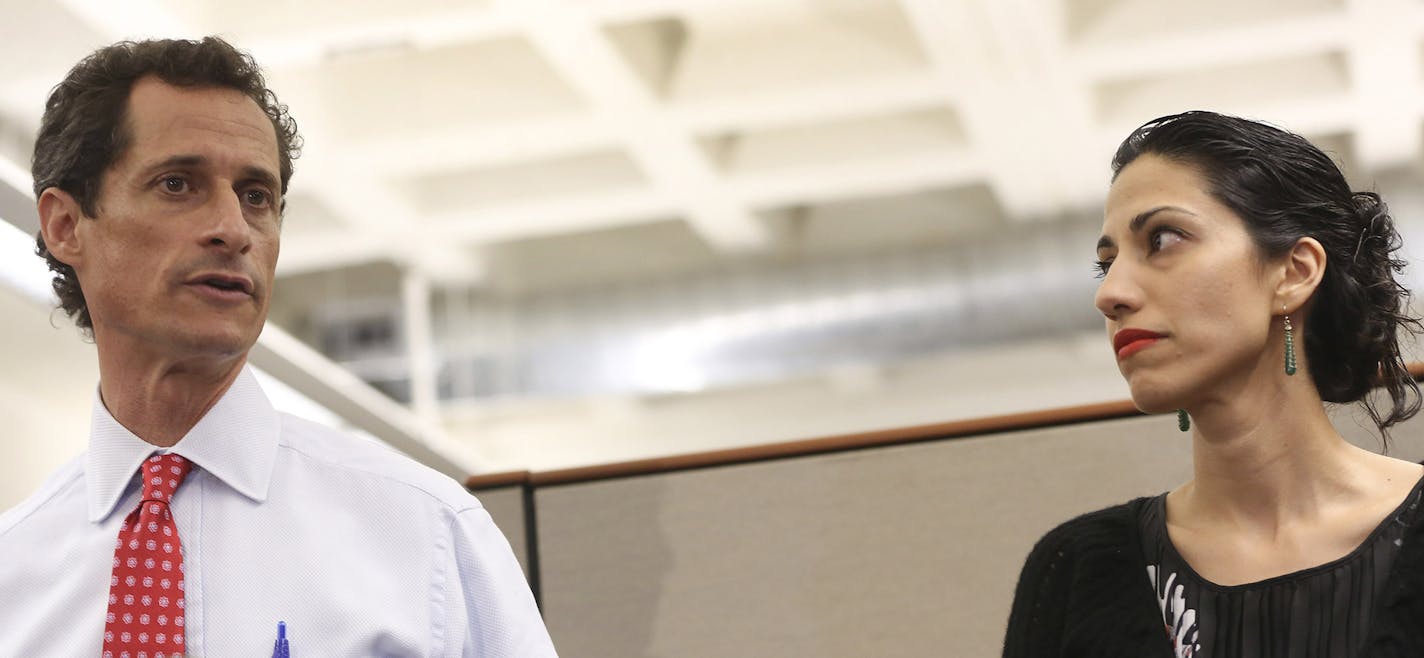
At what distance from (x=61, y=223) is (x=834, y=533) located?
0.88 m

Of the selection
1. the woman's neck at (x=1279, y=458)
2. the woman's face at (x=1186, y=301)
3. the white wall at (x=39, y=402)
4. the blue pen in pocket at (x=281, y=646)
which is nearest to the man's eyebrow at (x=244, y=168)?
the blue pen in pocket at (x=281, y=646)

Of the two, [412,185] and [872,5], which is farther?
[412,185]

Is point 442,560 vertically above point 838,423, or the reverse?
point 838,423

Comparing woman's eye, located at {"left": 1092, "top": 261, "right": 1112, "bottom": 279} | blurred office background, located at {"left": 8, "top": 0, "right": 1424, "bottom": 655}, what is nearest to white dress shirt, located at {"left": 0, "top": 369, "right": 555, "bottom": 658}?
woman's eye, located at {"left": 1092, "top": 261, "right": 1112, "bottom": 279}

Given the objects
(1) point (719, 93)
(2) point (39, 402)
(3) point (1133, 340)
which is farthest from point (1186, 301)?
(1) point (719, 93)

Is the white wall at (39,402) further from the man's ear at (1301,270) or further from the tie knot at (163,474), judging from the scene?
the man's ear at (1301,270)

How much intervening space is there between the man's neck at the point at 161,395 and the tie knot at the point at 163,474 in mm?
33

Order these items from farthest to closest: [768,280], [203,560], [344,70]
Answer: [768,280] → [344,70] → [203,560]

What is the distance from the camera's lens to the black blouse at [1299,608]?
3.99 ft

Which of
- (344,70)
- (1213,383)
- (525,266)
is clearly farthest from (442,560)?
(525,266)

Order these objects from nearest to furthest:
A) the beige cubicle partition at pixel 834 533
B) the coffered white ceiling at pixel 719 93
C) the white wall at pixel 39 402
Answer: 1. the beige cubicle partition at pixel 834 533
2. the white wall at pixel 39 402
3. the coffered white ceiling at pixel 719 93

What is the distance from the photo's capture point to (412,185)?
6.43 m

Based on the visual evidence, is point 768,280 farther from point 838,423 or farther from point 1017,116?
point 1017,116

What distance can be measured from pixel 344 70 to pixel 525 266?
2182 millimetres
